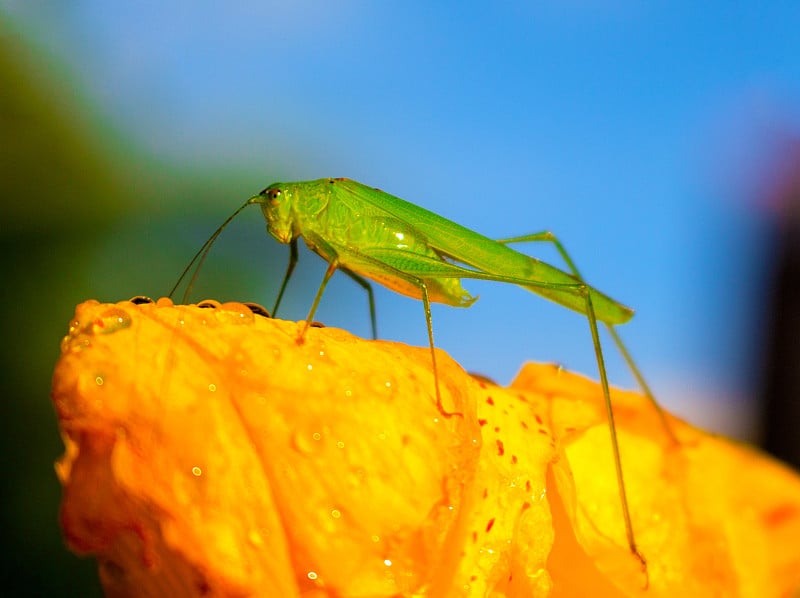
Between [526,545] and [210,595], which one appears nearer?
[210,595]

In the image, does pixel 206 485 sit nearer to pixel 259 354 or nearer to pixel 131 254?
pixel 259 354

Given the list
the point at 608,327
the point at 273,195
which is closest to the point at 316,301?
the point at 273,195

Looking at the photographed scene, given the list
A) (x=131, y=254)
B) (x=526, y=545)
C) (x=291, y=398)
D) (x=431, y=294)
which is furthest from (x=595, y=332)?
(x=131, y=254)

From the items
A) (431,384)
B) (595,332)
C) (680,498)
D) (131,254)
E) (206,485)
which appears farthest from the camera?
(131,254)

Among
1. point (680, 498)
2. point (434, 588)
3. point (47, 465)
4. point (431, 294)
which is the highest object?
point (431, 294)

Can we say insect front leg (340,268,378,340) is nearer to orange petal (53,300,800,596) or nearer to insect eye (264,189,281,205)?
insect eye (264,189,281,205)

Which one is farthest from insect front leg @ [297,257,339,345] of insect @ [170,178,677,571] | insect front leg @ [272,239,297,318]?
insect front leg @ [272,239,297,318]

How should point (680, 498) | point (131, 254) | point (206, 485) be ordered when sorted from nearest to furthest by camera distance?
1. point (206, 485)
2. point (680, 498)
3. point (131, 254)
